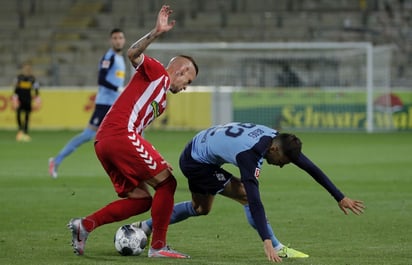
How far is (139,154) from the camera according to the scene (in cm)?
888

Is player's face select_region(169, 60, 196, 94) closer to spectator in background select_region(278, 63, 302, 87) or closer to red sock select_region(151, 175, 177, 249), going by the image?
red sock select_region(151, 175, 177, 249)

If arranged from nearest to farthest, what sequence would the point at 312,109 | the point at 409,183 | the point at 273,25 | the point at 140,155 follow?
the point at 140,155 → the point at 409,183 → the point at 312,109 → the point at 273,25

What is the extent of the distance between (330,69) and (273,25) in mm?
5008

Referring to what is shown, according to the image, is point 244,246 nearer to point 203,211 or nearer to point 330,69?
point 203,211

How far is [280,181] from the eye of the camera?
54.7 feet

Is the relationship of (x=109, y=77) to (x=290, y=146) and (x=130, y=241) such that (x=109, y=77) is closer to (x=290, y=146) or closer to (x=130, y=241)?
(x=130, y=241)

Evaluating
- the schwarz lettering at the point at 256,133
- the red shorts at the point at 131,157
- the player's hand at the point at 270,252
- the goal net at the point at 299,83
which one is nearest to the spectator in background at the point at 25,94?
the goal net at the point at 299,83

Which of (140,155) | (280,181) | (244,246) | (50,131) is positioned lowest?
(50,131)

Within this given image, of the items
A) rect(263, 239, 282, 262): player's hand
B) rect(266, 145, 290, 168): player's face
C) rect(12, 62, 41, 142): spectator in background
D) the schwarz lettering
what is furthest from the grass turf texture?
rect(12, 62, 41, 142): spectator in background

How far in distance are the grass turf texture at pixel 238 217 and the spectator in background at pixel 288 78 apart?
11.2 metres

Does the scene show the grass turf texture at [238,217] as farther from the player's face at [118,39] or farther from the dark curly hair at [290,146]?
the player's face at [118,39]

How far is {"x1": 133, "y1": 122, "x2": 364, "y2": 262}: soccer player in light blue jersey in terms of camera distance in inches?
328

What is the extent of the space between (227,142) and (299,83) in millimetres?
24538

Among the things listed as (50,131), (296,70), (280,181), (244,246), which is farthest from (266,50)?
(244,246)
